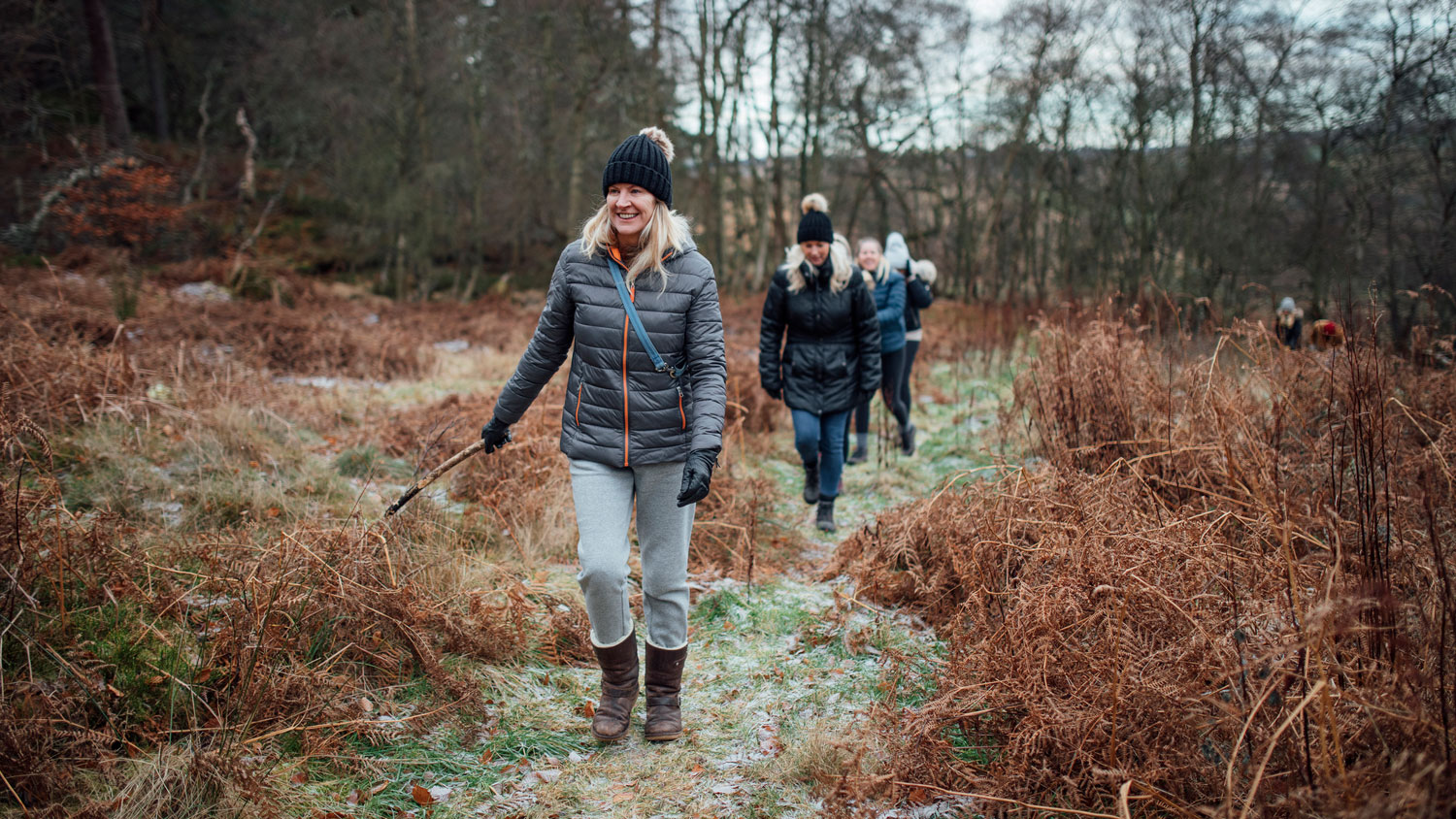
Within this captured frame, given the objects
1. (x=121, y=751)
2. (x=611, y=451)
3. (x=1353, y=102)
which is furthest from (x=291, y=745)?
(x=1353, y=102)

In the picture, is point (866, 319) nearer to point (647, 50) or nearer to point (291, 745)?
point (291, 745)

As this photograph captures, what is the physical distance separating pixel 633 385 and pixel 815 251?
2698 millimetres

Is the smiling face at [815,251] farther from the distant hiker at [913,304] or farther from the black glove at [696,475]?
the black glove at [696,475]

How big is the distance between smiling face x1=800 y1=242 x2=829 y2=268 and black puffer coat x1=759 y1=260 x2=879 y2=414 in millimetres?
50

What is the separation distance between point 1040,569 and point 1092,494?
537 mm

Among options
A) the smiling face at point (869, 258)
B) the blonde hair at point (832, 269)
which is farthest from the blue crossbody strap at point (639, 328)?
the smiling face at point (869, 258)

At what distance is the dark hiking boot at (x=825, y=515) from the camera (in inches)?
214

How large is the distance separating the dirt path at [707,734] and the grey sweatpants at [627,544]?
43 centimetres

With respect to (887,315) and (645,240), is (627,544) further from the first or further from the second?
(887,315)

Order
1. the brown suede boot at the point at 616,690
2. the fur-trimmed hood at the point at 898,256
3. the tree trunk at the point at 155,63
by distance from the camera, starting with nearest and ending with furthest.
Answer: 1. the brown suede boot at the point at 616,690
2. the fur-trimmed hood at the point at 898,256
3. the tree trunk at the point at 155,63

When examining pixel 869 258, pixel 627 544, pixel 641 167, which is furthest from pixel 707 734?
pixel 869 258

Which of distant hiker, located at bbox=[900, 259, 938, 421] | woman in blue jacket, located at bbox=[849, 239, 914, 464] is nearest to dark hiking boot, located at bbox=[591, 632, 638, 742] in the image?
woman in blue jacket, located at bbox=[849, 239, 914, 464]

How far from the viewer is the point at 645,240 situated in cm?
284

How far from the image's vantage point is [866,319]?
5324 mm
